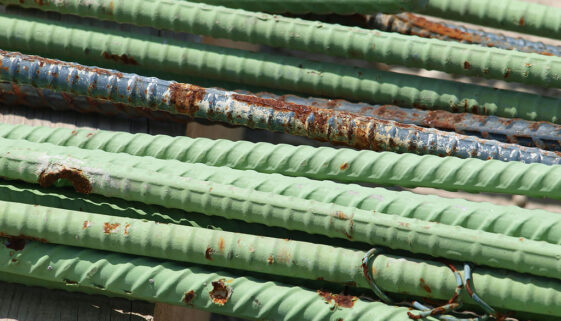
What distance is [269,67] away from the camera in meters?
2.51

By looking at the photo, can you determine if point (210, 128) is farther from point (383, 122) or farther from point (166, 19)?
point (383, 122)

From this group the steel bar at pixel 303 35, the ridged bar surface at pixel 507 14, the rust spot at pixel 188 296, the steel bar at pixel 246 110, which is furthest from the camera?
the ridged bar surface at pixel 507 14

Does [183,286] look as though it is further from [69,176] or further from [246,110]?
[246,110]

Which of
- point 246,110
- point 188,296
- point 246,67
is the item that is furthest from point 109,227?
point 246,67

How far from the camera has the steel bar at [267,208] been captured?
187 centimetres

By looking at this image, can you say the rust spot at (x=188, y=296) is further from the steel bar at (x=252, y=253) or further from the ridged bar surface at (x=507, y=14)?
the ridged bar surface at (x=507, y=14)

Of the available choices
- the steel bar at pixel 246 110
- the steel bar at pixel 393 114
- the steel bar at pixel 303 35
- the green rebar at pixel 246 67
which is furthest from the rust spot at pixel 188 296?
the steel bar at pixel 303 35

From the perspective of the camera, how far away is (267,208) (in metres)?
1.98

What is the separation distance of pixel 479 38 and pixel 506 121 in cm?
60

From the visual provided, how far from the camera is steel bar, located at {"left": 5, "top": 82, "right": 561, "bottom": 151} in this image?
7.55 ft

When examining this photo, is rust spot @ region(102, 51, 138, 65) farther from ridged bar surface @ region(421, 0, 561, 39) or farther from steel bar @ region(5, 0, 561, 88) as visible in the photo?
ridged bar surface @ region(421, 0, 561, 39)

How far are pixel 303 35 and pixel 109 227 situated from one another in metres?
1.00

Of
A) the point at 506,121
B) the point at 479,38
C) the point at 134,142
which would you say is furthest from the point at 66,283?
the point at 479,38

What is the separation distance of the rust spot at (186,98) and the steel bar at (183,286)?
20.9 inches
